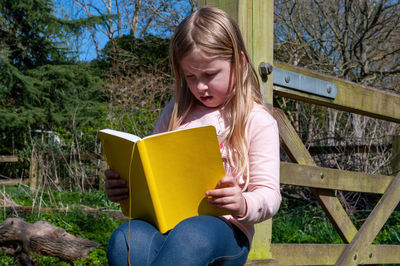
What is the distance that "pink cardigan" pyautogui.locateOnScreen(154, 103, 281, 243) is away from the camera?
1.40 metres

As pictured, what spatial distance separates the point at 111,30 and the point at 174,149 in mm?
13263

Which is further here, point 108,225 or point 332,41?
point 332,41

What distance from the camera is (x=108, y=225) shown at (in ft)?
12.2

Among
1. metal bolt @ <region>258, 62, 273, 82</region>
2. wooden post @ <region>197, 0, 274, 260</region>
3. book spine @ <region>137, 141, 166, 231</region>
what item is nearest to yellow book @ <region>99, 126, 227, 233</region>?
book spine @ <region>137, 141, 166, 231</region>

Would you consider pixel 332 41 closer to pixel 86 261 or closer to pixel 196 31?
pixel 86 261

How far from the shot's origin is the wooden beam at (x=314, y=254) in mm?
2064

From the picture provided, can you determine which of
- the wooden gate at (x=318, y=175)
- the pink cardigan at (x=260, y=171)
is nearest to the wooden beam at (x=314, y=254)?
the wooden gate at (x=318, y=175)

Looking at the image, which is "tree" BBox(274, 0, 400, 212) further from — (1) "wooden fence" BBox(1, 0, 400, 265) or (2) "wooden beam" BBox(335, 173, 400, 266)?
(1) "wooden fence" BBox(1, 0, 400, 265)

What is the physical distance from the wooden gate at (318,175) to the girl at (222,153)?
0.28 metres

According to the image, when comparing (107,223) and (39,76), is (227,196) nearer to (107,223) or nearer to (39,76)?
(107,223)

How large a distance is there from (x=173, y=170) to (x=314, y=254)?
1.24m

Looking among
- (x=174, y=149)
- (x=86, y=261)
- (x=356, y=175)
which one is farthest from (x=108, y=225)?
(x=174, y=149)

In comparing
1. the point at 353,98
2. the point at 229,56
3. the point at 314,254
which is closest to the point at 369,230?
the point at 314,254

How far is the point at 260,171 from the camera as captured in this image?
4.84 ft
